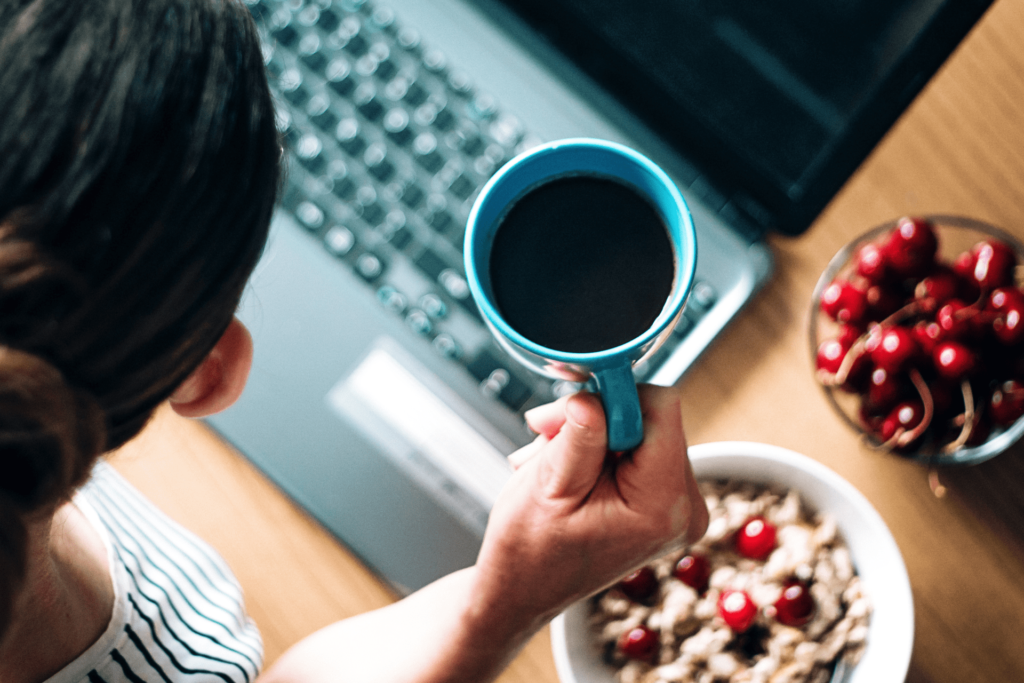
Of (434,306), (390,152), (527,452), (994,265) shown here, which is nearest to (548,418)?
(527,452)

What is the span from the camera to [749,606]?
0.49 meters

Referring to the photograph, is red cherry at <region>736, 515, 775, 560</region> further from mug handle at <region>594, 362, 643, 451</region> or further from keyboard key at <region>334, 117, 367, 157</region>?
keyboard key at <region>334, 117, 367, 157</region>

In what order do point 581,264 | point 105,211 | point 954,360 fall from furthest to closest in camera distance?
point 954,360
point 581,264
point 105,211

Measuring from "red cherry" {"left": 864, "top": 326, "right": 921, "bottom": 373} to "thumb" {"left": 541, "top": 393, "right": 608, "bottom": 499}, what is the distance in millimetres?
224

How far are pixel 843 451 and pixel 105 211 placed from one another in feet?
1.72

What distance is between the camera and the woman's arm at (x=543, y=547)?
43 cm

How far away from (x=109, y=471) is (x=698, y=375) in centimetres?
47

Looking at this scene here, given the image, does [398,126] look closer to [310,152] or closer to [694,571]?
[310,152]

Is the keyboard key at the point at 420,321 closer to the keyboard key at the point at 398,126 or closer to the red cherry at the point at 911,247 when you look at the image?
the keyboard key at the point at 398,126

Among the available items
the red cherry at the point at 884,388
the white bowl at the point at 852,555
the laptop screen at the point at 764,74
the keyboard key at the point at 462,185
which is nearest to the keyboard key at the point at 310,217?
the keyboard key at the point at 462,185

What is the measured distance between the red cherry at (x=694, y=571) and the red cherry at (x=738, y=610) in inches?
0.9

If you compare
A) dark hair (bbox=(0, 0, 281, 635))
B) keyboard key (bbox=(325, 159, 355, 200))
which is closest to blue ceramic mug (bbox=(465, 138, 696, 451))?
dark hair (bbox=(0, 0, 281, 635))

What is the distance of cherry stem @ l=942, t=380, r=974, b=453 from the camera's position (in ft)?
1.63

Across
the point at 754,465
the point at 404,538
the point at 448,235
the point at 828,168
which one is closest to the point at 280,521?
the point at 404,538
